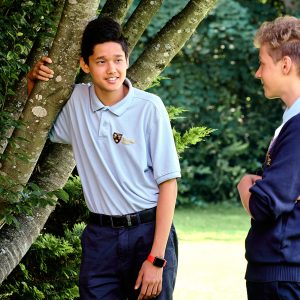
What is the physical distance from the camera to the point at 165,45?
4.87 meters

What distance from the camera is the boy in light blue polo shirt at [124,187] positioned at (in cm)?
366

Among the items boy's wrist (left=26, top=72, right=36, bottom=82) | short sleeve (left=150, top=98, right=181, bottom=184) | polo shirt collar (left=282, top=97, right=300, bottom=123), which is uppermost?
boy's wrist (left=26, top=72, right=36, bottom=82)

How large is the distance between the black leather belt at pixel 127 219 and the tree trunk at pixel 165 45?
1289 mm

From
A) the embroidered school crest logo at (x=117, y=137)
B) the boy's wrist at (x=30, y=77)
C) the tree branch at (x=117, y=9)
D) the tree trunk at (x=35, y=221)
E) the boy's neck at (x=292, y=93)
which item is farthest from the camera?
the tree branch at (x=117, y=9)

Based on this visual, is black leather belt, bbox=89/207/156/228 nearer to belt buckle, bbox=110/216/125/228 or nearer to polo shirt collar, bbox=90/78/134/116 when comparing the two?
belt buckle, bbox=110/216/125/228

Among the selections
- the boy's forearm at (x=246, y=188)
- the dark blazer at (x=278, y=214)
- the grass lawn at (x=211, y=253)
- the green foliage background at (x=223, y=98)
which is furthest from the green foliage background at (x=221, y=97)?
the dark blazer at (x=278, y=214)

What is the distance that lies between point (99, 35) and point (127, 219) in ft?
2.58

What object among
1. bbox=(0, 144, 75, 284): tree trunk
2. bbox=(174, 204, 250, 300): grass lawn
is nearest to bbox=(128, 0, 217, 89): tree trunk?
bbox=(0, 144, 75, 284): tree trunk

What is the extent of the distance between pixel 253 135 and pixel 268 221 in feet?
36.4

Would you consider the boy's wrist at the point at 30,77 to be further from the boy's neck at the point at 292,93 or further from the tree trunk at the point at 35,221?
the boy's neck at the point at 292,93

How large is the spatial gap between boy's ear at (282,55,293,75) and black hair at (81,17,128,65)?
890 millimetres

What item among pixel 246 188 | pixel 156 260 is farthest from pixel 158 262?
pixel 246 188

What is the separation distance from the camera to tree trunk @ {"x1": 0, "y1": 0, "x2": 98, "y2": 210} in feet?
13.1

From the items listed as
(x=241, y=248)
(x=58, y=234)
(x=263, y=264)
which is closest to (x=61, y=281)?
(x=58, y=234)
